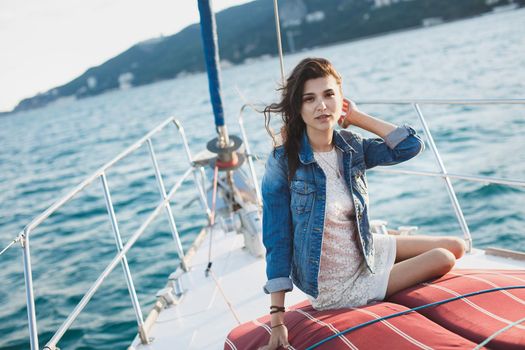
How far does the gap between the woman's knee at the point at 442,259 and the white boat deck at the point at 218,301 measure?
0.73 metres

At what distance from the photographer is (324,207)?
5.77 feet

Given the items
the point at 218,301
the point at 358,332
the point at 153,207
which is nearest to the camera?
the point at 358,332

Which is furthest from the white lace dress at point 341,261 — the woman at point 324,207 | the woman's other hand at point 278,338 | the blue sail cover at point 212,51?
the blue sail cover at point 212,51

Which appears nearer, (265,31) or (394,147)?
(394,147)

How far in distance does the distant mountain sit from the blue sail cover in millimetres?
49313

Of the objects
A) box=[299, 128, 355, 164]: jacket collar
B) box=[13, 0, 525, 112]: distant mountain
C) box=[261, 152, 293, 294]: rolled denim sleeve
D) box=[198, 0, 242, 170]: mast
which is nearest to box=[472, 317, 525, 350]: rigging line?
box=[261, 152, 293, 294]: rolled denim sleeve

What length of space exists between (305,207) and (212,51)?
A: 158cm

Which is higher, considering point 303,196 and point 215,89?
point 215,89

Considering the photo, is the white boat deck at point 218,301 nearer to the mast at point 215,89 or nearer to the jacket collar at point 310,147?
the mast at point 215,89

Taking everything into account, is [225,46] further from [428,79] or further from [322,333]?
[322,333]

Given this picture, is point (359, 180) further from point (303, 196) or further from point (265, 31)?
point (265, 31)

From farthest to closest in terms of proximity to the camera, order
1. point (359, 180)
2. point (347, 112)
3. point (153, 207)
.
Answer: point (153, 207)
point (347, 112)
point (359, 180)

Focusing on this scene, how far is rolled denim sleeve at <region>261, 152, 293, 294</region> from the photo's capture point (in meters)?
1.71

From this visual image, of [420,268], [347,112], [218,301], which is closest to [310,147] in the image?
[347,112]
